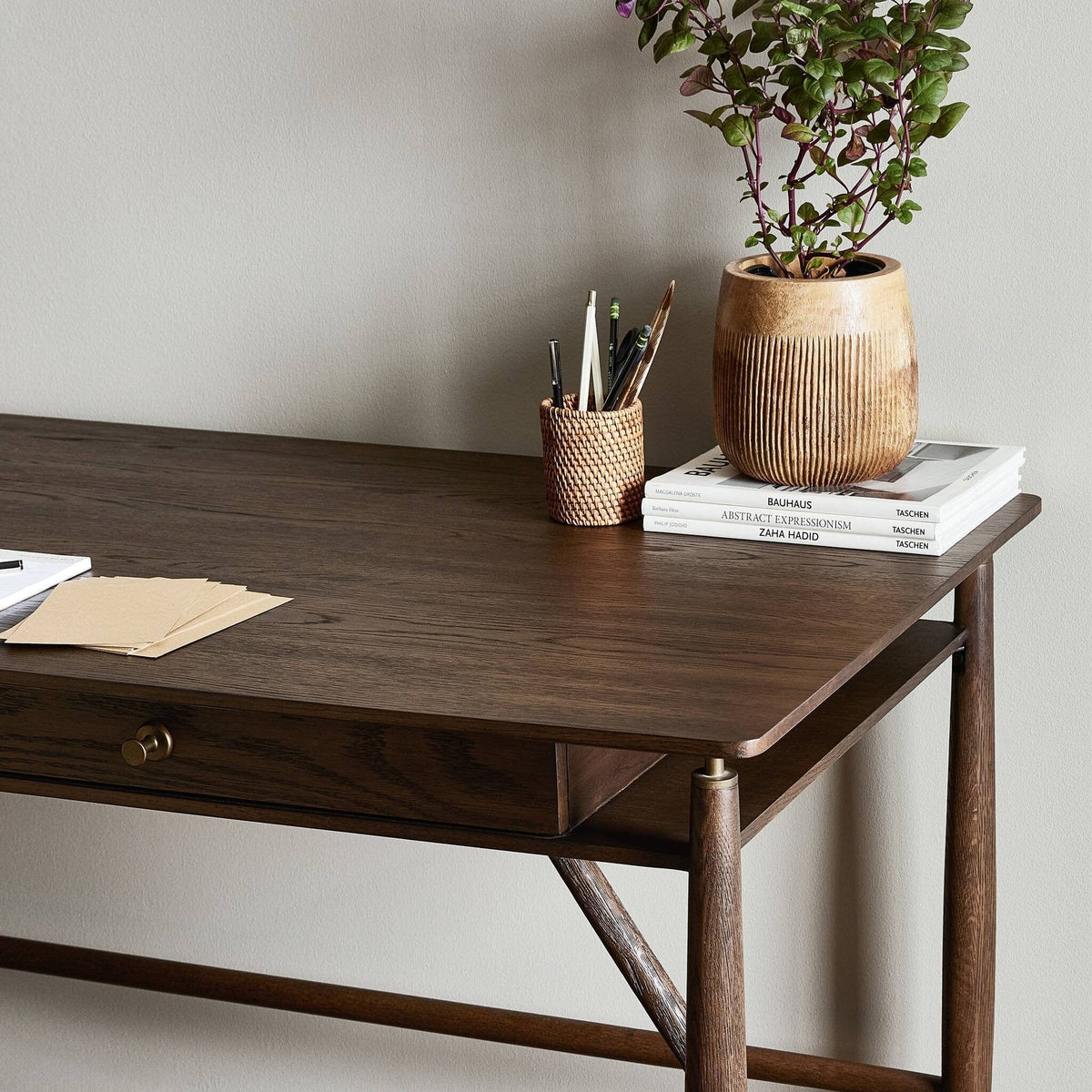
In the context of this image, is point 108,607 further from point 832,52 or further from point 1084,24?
point 1084,24

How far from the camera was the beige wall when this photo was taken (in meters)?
1.48

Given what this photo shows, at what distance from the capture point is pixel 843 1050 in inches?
66.9

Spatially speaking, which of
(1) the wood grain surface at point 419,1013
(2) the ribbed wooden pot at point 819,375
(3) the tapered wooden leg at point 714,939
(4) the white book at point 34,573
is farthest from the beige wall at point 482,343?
(3) the tapered wooden leg at point 714,939

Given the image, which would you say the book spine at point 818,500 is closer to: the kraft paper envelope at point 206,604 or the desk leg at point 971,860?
the desk leg at point 971,860

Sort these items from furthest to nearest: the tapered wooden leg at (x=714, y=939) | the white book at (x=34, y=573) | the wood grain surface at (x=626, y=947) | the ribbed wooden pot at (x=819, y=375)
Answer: the wood grain surface at (x=626, y=947), the ribbed wooden pot at (x=819, y=375), the white book at (x=34, y=573), the tapered wooden leg at (x=714, y=939)

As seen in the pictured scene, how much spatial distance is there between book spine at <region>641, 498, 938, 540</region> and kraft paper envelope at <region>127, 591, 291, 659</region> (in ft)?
1.06

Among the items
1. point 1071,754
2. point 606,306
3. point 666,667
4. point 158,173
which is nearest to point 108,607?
point 666,667

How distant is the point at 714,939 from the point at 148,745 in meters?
0.38

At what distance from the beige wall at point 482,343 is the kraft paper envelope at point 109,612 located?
1.84 feet

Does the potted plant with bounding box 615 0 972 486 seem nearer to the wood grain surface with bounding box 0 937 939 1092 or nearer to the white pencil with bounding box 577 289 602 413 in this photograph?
the white pencil with bounding box 577 289 602 413

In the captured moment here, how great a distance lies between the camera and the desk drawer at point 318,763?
996 millimetres

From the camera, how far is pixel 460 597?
1190mm

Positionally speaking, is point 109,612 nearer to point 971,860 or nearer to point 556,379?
point 556,379

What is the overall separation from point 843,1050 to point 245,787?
882 millimetres
